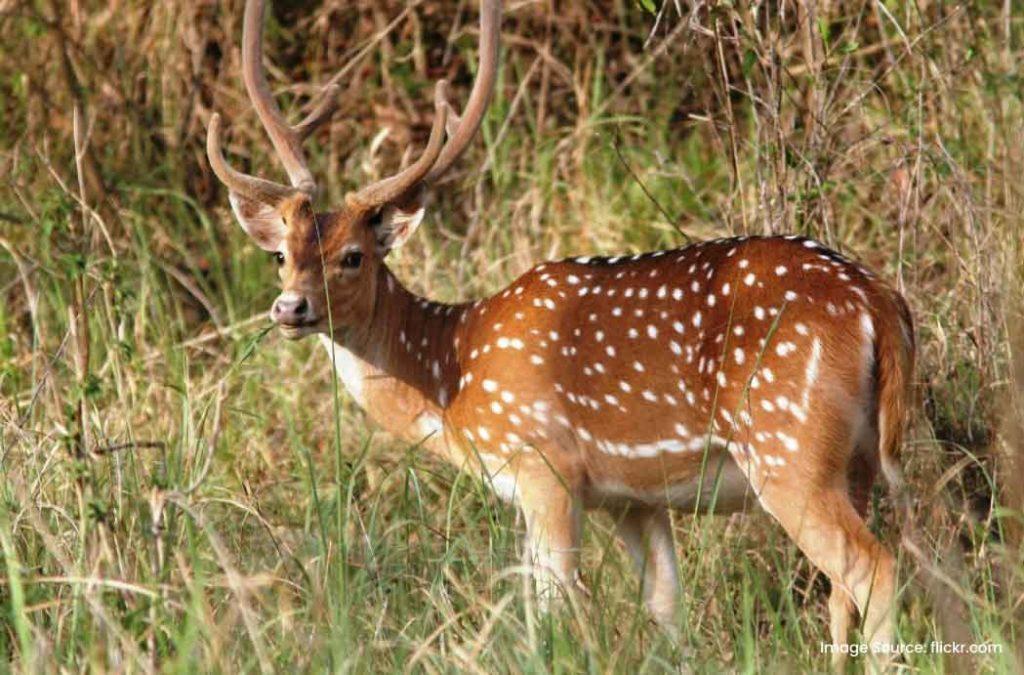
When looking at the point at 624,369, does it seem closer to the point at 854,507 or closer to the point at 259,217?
the point at 854,507

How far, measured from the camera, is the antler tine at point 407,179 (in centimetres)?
575

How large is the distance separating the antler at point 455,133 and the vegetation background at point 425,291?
60 centimetres

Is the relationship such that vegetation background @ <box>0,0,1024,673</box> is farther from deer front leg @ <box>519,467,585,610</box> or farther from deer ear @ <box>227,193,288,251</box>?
deer ear @ <box>227,193,288,251</box>

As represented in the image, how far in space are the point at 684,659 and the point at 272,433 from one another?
125 inches

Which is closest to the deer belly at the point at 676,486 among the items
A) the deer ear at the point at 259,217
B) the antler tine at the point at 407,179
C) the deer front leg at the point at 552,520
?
the deer front leg at the point at 552,520

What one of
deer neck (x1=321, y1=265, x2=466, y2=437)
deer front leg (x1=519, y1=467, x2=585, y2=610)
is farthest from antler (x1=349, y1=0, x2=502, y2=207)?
deer front leg (x1=519, y1=467, x2=585, y2=610)

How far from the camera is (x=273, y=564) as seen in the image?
5.04 meters

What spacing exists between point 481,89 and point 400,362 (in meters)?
0.94

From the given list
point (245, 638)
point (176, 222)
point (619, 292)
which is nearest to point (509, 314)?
point (619, 292)

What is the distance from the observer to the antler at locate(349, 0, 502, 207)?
19.0 ft

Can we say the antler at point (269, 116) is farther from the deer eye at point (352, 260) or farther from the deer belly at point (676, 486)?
the deer belly at point (676, 486)

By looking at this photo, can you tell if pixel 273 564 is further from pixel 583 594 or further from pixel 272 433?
pixel 272 433

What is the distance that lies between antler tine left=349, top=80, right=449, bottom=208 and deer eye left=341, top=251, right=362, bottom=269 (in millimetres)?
180

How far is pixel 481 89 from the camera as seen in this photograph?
5.83m
